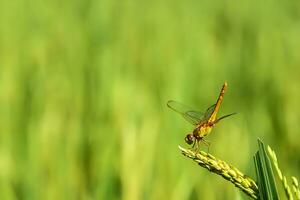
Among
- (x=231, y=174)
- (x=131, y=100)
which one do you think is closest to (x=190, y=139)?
(x=231, y=174)

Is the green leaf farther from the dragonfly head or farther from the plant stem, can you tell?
the dragonfly head

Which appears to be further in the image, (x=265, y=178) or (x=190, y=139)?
(x=190, y=139)

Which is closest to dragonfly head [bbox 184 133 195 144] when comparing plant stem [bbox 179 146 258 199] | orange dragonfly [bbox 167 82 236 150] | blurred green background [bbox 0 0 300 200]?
orange dragonfly [bbox 167 82 236 150]

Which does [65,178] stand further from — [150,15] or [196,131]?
[150,15]

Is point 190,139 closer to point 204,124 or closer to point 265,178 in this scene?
point 204,124

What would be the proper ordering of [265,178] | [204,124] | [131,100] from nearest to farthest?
[265,178]
[204,124]
[131,100]

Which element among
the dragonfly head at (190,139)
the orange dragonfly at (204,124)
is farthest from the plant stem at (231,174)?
the dragonfly head at (190,139)

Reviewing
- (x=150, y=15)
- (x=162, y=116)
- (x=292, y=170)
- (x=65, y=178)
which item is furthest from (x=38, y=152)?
(x=150, y=15)
